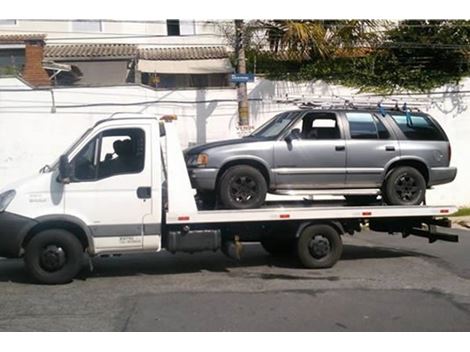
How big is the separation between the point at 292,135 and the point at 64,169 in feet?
10.4

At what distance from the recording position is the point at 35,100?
49.8 ft

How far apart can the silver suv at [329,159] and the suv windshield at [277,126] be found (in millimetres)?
16

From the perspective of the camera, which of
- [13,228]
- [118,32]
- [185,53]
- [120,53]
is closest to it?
[13,228]

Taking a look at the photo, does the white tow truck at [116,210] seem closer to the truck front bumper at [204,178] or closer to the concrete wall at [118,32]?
the truck front bumper at [204,178]

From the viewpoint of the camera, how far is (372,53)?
17.3 meters

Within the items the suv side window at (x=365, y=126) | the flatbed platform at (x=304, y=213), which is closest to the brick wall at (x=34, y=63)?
the flatbed platform at (x=304, y=213)

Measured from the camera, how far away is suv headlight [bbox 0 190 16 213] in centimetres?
776

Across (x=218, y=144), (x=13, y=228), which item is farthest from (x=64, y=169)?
(x=218, y=144)

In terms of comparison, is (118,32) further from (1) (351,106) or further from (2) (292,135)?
(2) (292,135)

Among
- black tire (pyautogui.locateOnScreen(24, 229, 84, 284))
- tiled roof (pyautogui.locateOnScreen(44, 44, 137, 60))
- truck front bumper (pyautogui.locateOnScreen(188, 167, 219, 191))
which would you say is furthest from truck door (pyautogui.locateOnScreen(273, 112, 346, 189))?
tiled roof (pyautogui.locateOnScreen(44, 44, 137, 60))

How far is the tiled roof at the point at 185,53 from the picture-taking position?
19359 mm

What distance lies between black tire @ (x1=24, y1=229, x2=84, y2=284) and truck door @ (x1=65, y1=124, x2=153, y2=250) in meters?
0.31

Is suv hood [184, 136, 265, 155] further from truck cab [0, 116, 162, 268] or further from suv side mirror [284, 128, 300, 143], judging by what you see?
truck cab [0, 116, 162, 268]

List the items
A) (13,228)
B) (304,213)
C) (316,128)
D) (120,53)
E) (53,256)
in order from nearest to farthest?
(13,228) < (53,256) < (304,213) < (316,128) < (120,53)
